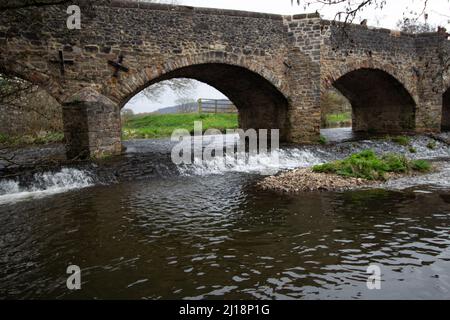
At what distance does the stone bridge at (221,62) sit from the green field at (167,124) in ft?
21.4

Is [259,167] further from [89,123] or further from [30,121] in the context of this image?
[30,121]

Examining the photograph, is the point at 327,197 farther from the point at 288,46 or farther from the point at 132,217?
the point at 288,46

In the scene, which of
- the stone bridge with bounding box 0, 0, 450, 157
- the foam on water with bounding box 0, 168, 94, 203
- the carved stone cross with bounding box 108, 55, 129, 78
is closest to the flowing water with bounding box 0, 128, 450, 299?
the foam on water with bounding box 0, 168, 94, 203

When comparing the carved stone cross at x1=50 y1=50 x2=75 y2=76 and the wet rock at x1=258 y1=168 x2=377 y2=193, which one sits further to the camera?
the carved stone cross at x1=50 y1=50 x2=75 y2=76

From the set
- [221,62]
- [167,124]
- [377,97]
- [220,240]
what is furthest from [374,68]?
[167,124]

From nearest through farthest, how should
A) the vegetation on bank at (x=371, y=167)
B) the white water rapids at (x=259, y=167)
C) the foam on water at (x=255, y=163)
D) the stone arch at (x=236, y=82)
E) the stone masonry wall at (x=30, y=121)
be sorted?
the white water rapids at (x=259, y=167)
the vegetation on bank at (x=371, y=167)
the foam on water at (x=255, y=163)
the stone arch at (x=236, y=82)
the stone masonry wall at (x=30, y=121)

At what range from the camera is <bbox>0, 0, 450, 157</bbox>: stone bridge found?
11.1 m

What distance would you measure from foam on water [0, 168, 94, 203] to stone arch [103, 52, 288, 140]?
11.2 ft

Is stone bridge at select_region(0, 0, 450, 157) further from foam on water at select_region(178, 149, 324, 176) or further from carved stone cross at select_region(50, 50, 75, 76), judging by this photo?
foam on water at select_region(178, 149, 324, 176)

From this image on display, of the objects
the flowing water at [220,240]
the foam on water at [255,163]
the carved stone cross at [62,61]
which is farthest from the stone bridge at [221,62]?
the foam on water at [255,163]

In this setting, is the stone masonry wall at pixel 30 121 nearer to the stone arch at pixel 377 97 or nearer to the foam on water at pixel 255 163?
the foam on water at pixel 255 163

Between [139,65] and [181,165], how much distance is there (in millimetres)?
3830

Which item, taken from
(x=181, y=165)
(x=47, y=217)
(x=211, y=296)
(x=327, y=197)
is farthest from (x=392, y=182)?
(x=47, y=217)

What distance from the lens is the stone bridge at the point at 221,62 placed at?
438 inches
